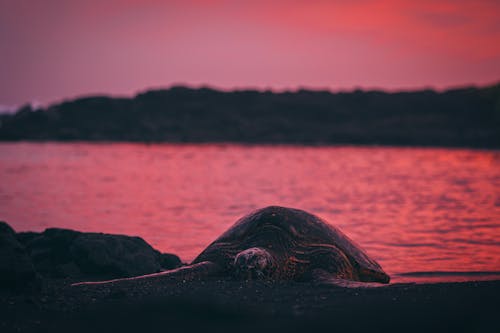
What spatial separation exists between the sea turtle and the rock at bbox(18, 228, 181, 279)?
164 cm

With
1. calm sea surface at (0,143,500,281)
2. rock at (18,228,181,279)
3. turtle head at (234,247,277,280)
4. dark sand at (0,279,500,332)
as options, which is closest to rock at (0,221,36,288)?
dark sand at (0,279,500,332)

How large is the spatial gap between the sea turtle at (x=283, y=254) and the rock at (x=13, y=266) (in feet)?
4.86

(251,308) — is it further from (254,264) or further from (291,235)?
(291,235)

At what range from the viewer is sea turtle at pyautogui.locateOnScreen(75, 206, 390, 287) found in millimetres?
8500

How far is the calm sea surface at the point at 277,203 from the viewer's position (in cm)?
1356

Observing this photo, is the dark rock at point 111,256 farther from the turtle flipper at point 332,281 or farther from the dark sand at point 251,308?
the turtle flipper at point 332,281

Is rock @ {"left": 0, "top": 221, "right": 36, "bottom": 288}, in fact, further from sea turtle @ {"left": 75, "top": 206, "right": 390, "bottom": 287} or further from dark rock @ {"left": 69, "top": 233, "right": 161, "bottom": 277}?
dark rock @ {"left": 69, "top": 233, "right": 161, "bottom": 277}

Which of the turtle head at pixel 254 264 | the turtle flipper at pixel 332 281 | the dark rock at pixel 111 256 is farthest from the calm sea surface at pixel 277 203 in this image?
the turtle head at pixel 254 264

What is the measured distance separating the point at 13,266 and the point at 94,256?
323cm

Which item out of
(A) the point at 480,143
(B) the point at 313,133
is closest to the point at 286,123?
(B) the point at 313,133

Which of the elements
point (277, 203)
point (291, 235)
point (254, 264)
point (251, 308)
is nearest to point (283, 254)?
point (291, 235)

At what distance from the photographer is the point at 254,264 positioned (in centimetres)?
839

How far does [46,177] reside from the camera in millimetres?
28500

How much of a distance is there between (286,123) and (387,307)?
3134 inches
